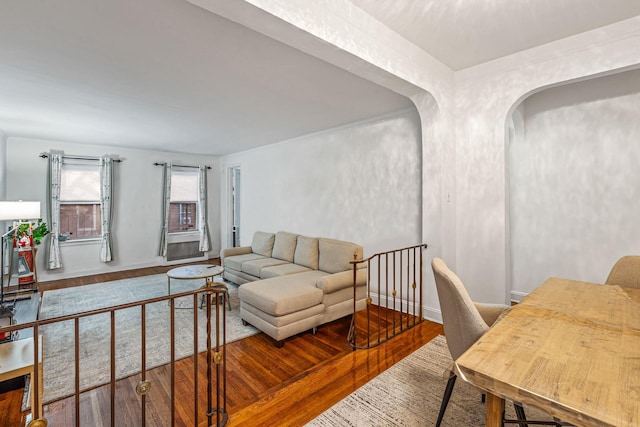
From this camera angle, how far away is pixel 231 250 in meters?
5.44

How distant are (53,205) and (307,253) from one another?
5081mm

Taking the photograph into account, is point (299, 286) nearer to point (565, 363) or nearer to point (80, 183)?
point (565, 363)

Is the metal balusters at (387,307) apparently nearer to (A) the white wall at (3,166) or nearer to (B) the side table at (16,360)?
(B) the side table at (16,360)

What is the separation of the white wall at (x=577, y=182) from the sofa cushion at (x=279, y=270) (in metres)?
2.81

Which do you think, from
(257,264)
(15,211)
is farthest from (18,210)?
(257,264)

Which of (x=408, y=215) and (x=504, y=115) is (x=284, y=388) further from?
(x=504, y=115)

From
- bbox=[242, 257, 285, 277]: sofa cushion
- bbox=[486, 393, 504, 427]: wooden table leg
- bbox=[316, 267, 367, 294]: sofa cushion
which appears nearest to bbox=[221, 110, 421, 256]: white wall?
bbox=[316, 267, 367, 294]: sofa cushion

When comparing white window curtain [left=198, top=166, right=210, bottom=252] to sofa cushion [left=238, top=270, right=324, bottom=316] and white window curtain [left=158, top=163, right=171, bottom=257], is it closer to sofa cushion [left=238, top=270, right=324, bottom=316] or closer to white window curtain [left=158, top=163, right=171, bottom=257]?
white window curtain [left=158, top=163, right=171, bottom=257]

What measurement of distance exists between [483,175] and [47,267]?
743cm

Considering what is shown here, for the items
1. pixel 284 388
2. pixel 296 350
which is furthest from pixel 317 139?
pixel 284 388

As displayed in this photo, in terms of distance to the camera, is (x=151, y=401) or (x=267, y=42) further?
(x=267, y=42)

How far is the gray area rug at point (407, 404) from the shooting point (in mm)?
1783

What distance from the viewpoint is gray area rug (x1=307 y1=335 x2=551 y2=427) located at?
5.85 ft

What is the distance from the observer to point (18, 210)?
406cm
